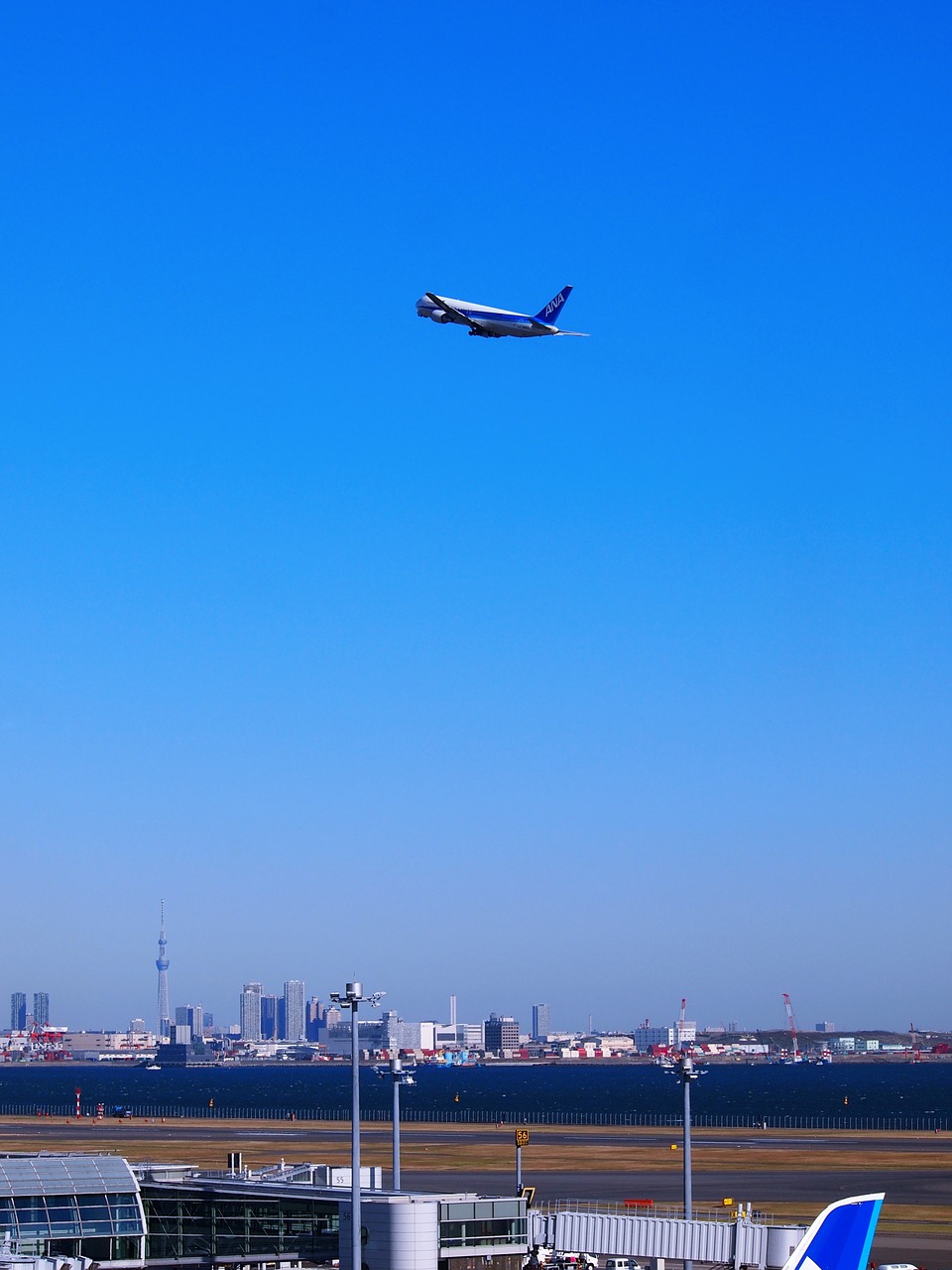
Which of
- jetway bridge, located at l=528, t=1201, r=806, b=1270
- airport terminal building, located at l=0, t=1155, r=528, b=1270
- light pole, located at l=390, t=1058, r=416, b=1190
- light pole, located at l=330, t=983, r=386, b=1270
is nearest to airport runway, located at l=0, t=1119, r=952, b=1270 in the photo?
jetway bridge, located at l=528, t=1201, r=806, b=1270

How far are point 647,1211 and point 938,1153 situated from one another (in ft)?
228

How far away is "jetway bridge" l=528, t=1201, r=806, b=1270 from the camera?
71.9 metres

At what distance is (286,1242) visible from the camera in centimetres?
6888

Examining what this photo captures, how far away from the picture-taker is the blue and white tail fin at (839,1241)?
30.8 metres

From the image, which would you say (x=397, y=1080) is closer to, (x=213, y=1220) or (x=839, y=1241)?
(x=213, y=1220)

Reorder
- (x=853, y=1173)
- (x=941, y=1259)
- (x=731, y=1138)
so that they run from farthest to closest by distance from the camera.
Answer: (x=731, y=1138)
(x=853, y=1173)
(x=941, y=1259)

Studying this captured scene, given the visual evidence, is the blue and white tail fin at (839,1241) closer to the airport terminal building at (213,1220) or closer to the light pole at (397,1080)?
the airport terminal building at (213,1220)

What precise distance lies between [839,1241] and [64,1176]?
1760 inches

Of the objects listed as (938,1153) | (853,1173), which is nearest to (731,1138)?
(938,1153)

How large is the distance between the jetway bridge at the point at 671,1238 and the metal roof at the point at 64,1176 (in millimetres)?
22102

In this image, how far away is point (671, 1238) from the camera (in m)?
75.7

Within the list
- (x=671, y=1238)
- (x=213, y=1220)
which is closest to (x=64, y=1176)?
(x=213, y=1220)

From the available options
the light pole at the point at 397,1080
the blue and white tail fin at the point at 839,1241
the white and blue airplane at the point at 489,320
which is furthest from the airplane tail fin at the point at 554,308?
the blue and white tail fin at the point at 839,1241

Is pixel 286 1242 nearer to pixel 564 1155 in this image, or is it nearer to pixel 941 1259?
pixel 941 1259
